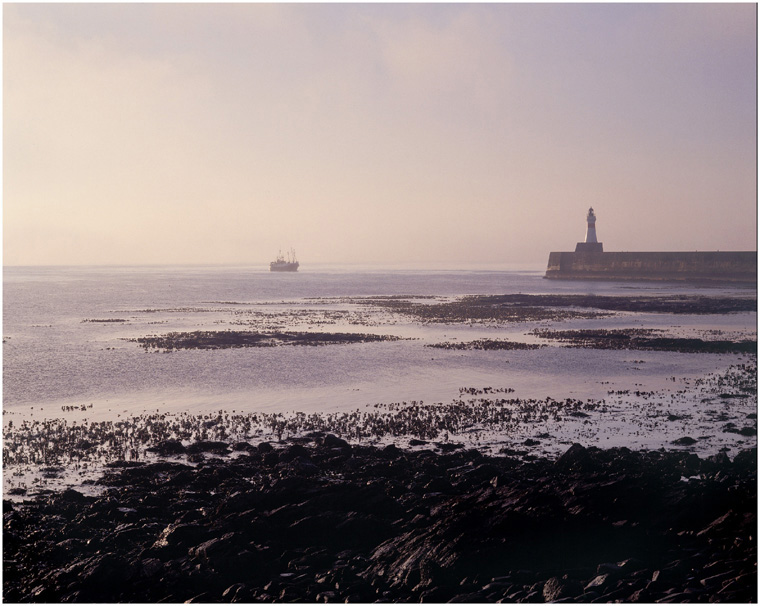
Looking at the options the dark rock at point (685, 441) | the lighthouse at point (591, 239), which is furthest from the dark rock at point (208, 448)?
the lighthouse at point (591, 239)

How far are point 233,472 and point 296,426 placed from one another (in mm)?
4775

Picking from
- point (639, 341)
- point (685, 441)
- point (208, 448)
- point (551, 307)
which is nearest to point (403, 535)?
point (208, 448)

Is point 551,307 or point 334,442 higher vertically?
point 551,307

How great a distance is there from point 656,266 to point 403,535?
122085 mm

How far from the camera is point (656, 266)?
120688 millimetres

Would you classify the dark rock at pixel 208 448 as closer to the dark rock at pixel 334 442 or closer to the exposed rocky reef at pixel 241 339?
the dark rock at pixel 334 442

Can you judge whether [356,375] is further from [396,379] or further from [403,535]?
[403,535]

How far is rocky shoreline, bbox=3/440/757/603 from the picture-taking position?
375 inches

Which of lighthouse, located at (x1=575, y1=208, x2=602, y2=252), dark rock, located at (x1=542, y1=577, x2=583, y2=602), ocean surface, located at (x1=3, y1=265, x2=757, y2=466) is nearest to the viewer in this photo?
dark rock, located at (x1=542, y1=577, x2=583, y2=602)

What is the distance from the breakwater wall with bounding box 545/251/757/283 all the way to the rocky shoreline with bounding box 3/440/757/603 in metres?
104

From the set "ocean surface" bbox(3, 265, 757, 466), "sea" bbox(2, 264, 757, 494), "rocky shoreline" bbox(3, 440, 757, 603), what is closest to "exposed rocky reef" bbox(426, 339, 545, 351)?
"sea" bbox(2, 264, 757, 494)

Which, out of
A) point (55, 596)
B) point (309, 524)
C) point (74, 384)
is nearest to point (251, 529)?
point (309, 524)

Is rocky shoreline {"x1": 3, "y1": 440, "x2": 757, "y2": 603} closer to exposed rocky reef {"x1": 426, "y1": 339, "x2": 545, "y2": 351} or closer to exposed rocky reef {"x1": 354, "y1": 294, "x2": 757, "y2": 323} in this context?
exposed rocky reef {"x1": 426, "y1": 339, "x2": 545, "y2": 351}

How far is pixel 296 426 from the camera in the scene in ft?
64.9
